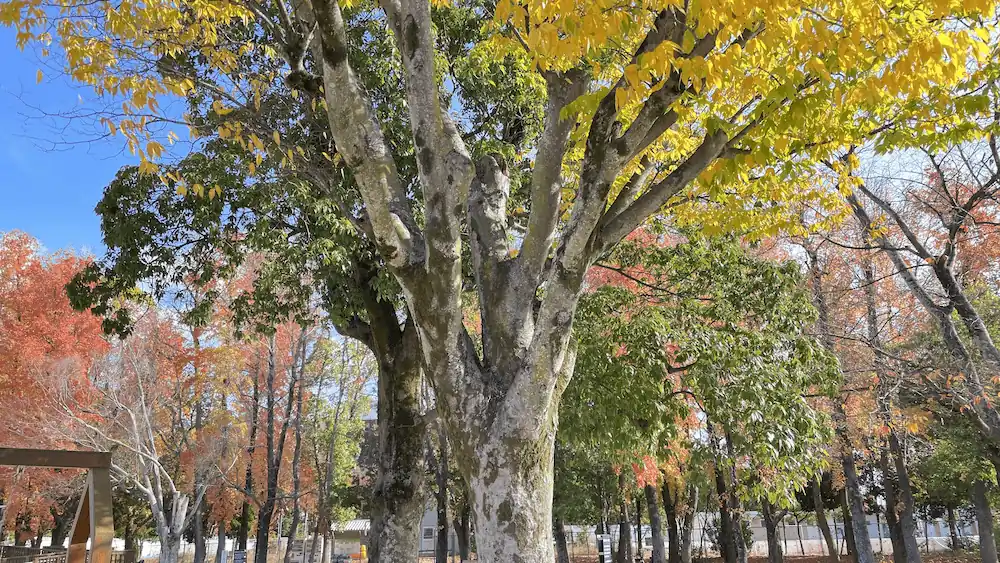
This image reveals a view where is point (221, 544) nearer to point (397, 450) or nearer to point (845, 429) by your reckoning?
point (397, 450)

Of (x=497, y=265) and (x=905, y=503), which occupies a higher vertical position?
(x=497, y=265)

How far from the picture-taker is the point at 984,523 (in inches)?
679

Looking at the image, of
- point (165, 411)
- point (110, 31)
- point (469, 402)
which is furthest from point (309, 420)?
point (469, 402)

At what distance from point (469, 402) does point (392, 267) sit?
3.41ft

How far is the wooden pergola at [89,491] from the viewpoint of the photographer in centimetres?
590

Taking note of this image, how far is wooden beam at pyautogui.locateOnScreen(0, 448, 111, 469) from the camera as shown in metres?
6.14

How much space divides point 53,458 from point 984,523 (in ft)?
74.0

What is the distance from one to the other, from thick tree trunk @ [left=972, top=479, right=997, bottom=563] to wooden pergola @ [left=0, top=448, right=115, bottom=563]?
1912cm

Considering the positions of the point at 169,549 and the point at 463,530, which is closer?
the point at 169,549

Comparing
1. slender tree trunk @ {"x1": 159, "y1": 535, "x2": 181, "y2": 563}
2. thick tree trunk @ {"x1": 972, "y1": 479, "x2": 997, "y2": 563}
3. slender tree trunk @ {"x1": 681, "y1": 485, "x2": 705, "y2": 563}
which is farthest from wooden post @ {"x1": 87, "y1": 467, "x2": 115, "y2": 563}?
thick tree trunk @ {"x1": 972, "y1": 479, "x2": 997, "y2": 563}

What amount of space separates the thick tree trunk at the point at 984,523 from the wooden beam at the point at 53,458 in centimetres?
1937

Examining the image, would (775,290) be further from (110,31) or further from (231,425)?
(231,425)

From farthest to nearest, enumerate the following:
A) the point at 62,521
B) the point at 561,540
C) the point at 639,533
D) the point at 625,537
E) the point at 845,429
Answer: the point at 639,533 < the point at 625,537 < the point at 62,521 < the point at 561,540 < the point at 845,429

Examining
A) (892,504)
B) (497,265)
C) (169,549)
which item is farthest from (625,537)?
(497,265)
